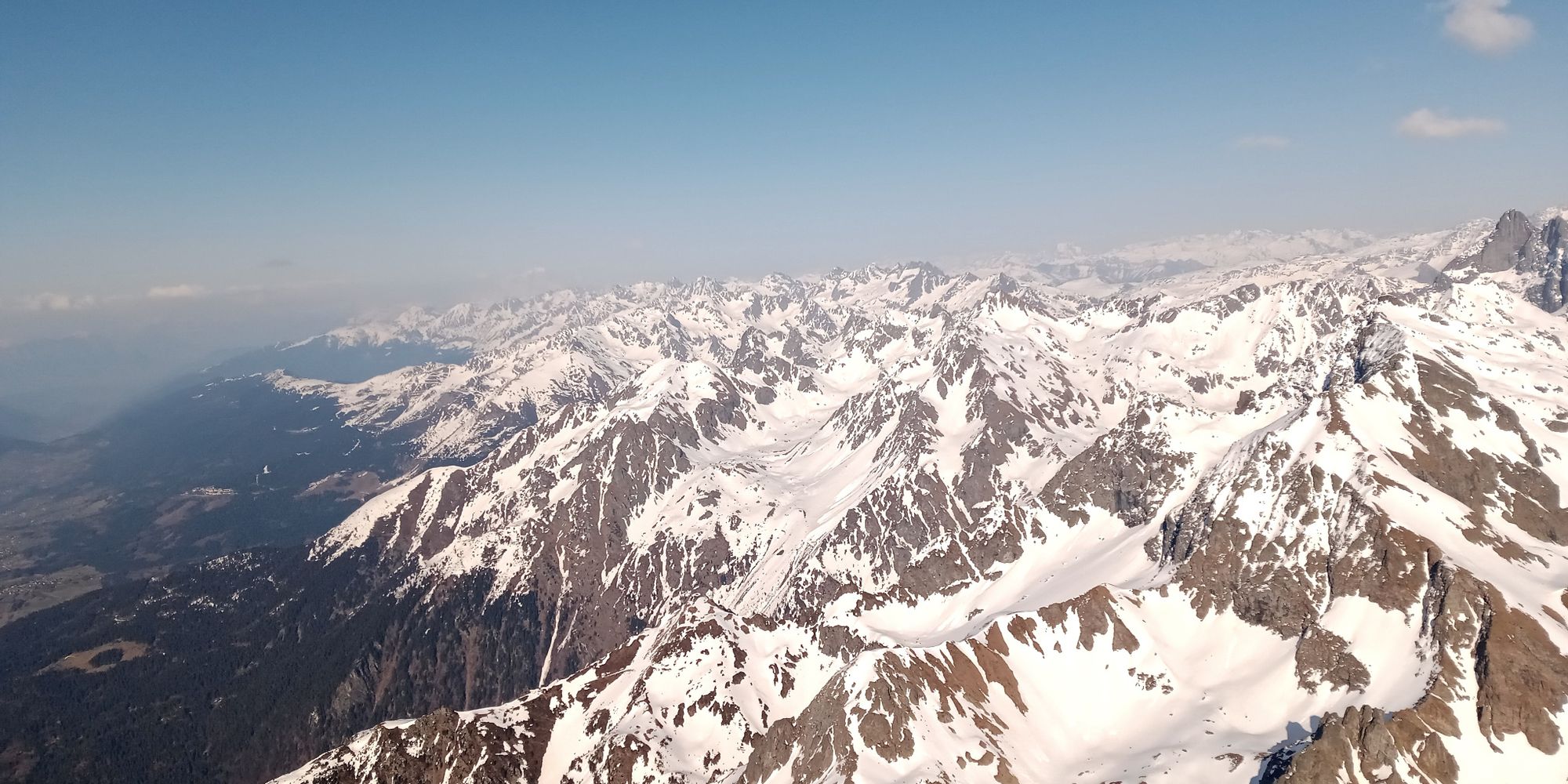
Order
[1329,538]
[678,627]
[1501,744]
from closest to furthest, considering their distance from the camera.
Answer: [1501,744]
[1329,538]
[678,627]

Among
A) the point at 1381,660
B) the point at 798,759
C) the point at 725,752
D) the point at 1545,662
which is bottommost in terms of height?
the point at 725,752

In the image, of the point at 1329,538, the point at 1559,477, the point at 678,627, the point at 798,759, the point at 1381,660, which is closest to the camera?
the point at 1381,660

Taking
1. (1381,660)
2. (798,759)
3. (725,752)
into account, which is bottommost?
(725,752)

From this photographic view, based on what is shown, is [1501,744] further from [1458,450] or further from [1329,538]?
[1458,450]

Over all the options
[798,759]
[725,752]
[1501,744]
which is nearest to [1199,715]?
[1501,744]

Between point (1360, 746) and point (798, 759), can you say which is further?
point (798, 759)

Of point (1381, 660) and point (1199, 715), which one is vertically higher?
point (1381, 660)

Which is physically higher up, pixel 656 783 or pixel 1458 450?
pixel 1458 450

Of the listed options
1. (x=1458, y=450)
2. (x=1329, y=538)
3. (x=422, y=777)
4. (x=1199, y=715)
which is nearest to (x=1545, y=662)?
(x=1329, y=538)

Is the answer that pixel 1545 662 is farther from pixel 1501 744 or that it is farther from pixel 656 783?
pixel 656 783
